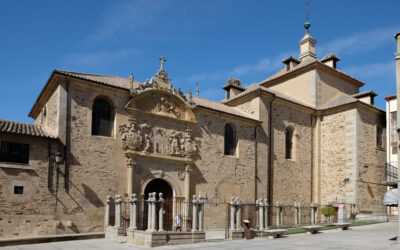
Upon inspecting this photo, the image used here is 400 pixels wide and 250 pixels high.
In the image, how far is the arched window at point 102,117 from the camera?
56.5 feet

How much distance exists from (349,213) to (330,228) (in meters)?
3.79

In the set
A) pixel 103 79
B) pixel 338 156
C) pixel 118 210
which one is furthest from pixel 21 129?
pixel 338 156

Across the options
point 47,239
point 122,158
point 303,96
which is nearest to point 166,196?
Result: point 122,158

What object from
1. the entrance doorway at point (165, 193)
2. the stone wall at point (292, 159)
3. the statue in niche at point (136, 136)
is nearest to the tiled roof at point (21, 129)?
the statue in niche at point (136, 136)

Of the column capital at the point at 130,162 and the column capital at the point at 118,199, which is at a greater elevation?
the column capital at the point at 130,162

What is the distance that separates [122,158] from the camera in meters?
17.5

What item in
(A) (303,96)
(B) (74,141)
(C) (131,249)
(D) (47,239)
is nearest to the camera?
(C) (131,249)

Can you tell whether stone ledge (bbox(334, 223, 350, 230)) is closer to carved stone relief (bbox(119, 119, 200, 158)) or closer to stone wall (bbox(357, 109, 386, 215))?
stone wall (bbox(357, 109, 386, 215))

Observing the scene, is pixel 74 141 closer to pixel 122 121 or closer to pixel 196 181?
pixel 122 121

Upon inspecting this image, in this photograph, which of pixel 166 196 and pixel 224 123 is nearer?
pixel 166 196

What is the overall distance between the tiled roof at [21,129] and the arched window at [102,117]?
86.7 inches

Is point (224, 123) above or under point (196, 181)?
above

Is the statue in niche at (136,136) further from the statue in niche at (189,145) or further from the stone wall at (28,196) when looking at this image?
the stone wall at (28,196)

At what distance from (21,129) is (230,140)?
11034 millimetres
